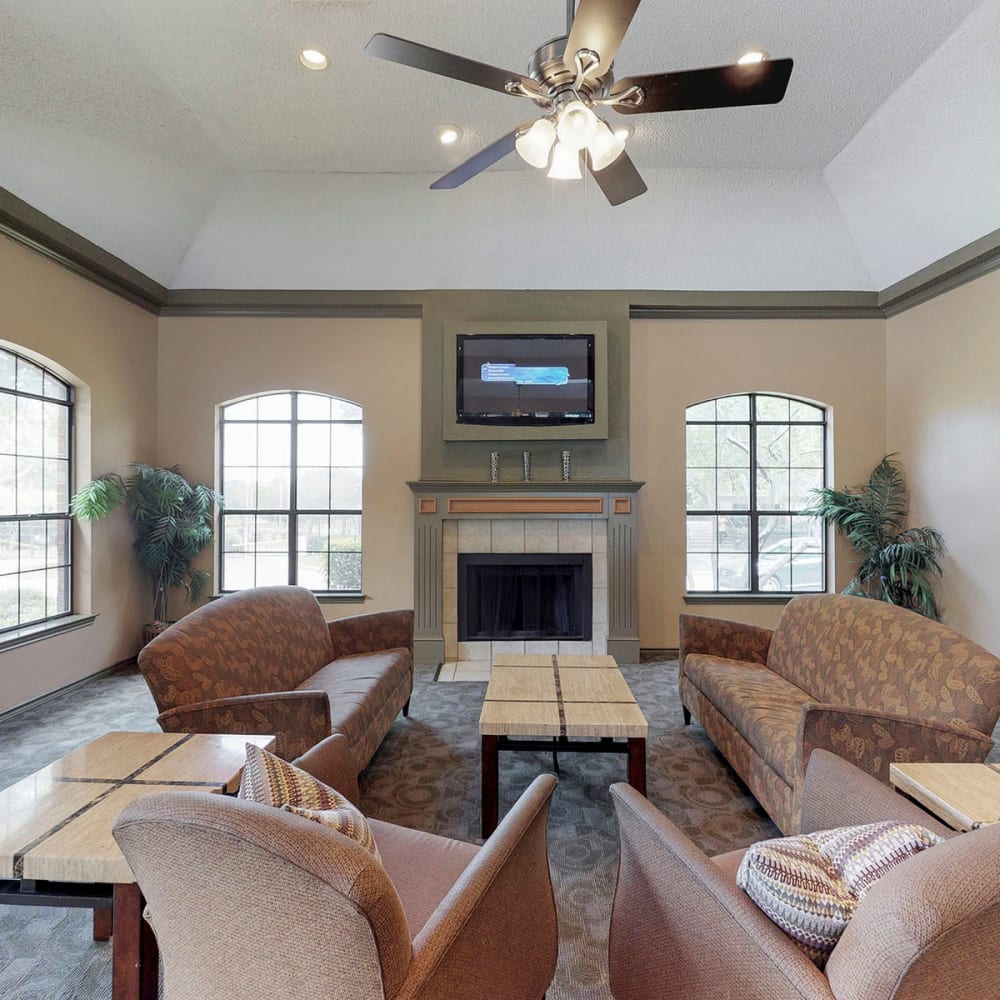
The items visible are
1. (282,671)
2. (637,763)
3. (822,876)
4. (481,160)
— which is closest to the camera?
(822,876)

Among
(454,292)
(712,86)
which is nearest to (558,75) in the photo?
(712,86)

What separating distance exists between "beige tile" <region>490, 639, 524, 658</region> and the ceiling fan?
382cm

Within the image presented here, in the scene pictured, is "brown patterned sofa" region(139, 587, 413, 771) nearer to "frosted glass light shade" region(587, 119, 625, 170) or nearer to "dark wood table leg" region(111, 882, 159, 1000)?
"dark wood table leg" region(111, 882, 159, 1000)

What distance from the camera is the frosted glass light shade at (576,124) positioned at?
2.04 m

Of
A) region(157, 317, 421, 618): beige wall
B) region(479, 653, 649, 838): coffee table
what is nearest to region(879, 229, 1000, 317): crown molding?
region(479, 653, 649, 838): coffee table

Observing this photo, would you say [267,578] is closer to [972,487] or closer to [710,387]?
[710,387]

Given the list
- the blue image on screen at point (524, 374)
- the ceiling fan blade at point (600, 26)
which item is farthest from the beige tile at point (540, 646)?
the ceiling fan blade at point (600, 26)

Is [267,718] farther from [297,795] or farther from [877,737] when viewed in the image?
[877,737]

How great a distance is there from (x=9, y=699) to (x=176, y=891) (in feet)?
12.5

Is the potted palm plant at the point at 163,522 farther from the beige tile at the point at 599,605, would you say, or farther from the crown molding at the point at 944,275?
the crown molding at the point at 944,275

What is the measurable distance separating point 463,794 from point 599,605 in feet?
8.86

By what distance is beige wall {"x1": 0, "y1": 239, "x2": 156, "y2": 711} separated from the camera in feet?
12.5

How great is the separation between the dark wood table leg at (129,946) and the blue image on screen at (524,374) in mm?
4392

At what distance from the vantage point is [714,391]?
5.43m
